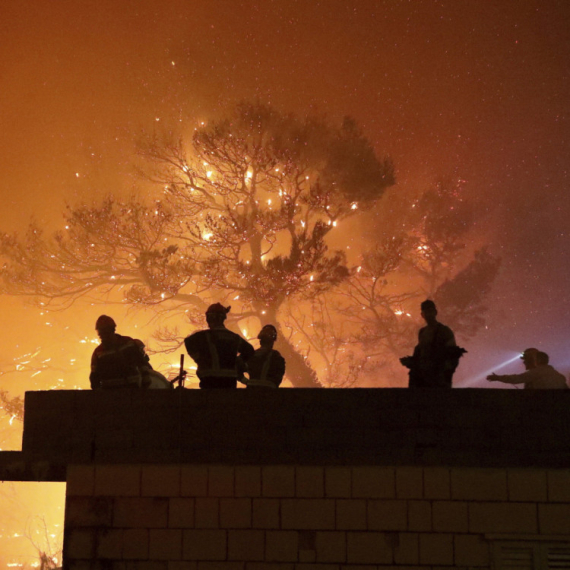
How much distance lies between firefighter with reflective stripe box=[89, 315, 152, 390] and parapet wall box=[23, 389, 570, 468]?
1.24 ft

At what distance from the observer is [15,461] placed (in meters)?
6.37

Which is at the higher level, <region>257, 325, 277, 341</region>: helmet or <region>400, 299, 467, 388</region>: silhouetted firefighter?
<region>257, 325, 277, 341</region>: helmet

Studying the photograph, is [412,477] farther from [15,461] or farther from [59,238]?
[59,238]

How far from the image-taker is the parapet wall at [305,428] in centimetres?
589

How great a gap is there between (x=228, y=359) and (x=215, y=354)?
12 cm

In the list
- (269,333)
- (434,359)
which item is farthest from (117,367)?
(434,359)

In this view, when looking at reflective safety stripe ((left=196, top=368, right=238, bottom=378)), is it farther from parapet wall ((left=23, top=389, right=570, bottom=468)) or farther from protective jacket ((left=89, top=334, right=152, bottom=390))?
protective jacket ((left=89, top=334, right=152, bottom=390))

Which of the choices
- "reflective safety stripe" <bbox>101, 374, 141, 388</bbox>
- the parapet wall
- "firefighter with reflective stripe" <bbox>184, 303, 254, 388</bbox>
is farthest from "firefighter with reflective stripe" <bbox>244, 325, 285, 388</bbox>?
"reflective safety stripe" <bbox>101, 374, 141, 388</bbox>

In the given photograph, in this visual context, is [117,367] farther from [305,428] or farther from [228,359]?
[305,428]

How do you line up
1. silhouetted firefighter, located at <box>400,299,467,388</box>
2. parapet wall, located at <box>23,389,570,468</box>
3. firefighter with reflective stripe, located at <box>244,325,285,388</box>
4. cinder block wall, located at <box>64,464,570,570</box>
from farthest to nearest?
firefighter with reflective stripe, located at <box>244,325,285,388</box> < silhouetted firefighter, located at <box>400,299,467,388</box> < parapet wall, located at <box>23,389,570,468</box> < cinder block wall, located at <box>64,464,570,570</box>

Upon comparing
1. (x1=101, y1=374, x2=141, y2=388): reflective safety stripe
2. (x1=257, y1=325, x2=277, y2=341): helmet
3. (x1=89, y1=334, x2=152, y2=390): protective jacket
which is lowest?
(x1=101, y1=374, x2=141, y2=388): reflective safety stripe

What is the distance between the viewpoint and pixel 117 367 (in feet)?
22.0

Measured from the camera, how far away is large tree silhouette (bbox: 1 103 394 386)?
19953mm

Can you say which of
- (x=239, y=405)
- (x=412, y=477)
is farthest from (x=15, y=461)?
(x=412, y=477)
